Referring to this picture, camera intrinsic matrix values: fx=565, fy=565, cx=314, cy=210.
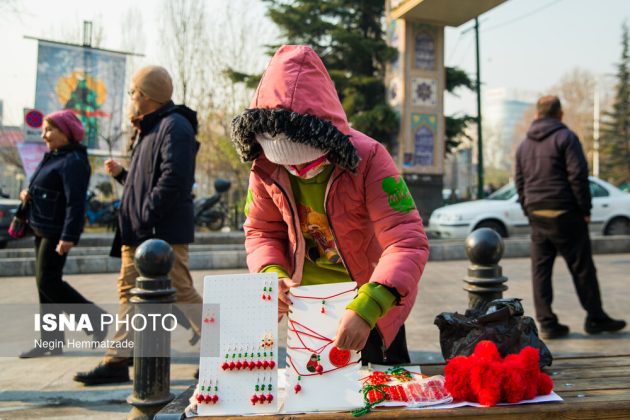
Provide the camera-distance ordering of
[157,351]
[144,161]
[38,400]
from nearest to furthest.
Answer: [157,351] < [38,400] < [144,161]

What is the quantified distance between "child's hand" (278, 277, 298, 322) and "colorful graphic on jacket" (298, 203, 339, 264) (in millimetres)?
211

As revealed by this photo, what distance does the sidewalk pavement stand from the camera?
341 cm

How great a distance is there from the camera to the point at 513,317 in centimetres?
246

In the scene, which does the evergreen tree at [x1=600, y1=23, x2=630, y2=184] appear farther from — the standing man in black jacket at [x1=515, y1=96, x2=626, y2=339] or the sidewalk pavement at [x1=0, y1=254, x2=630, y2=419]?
the standing man in black jacket at [x1=515, y1=96, x2=626, y2=339]

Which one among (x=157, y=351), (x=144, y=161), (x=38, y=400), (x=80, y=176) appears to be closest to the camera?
(x=157, y=351)

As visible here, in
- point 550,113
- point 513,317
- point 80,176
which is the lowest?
point 513,317

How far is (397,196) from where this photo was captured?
6.97 feet

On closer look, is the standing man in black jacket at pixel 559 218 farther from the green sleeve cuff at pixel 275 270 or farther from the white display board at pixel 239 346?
the white display board at pixel 239 346

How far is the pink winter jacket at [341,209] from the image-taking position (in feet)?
6.57

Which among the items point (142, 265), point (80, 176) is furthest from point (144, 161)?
point (142, 265)

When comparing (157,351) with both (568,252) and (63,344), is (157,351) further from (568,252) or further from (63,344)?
(568,252)

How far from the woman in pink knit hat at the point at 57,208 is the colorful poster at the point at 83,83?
55.4 feet

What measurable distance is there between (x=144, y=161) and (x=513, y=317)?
2610 millimetres

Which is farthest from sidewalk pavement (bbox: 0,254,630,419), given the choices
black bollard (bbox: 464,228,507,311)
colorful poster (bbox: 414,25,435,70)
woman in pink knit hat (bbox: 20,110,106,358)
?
colorful poster (bbox: 414,25,435,70)
